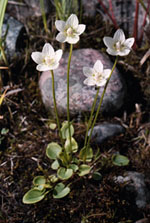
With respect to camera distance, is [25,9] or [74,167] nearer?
[74,167]

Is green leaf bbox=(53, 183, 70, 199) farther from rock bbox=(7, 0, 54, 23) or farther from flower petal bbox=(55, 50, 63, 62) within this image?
rock bbox=(7, 0, 54, 23)

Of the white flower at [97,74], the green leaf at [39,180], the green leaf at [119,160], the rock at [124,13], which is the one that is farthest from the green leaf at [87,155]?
the rock at [124,13]

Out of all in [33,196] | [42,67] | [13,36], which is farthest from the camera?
[13,36]

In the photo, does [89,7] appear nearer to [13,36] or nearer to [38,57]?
[13,36]

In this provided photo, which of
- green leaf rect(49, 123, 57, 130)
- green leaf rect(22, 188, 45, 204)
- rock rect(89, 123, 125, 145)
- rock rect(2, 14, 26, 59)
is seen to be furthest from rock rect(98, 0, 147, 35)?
green leaf rect(22, 188, 45, 204)

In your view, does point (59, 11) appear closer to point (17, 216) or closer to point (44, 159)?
point (44, 159)

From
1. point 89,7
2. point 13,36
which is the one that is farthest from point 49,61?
point 89,7

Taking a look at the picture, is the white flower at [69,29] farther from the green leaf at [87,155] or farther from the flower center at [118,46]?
the green leaf at [87,155]
